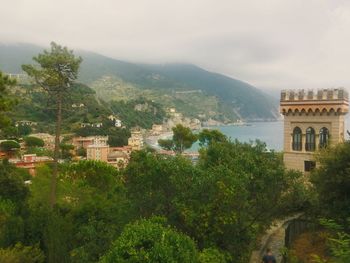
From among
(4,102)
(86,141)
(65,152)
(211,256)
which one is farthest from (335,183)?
(86,141)

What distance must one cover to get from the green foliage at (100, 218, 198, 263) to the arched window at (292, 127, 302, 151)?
14873 mm

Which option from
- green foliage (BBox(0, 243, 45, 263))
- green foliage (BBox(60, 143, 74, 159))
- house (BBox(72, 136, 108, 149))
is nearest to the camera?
green foliage (BBox(0, 243, 45, 263))

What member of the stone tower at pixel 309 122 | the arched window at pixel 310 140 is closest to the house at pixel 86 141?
the stone tower at pixel 309 122

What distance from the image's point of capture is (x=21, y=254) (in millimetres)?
11125

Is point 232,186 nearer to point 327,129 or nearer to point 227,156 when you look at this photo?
point 227,156

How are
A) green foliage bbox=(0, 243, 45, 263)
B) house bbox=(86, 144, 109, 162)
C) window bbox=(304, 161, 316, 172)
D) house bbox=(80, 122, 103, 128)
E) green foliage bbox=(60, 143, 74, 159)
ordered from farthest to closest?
house bbox=(80, 122, 103, 128) → house bbox=(86, 144, 109, 162) → green foliage bbox=(60, 143, 74, 159) → window bbox=(304, 161, 316, 172) → green foliage bbox=(0, 243, 45, 263)

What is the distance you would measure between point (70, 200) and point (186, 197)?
11.9m

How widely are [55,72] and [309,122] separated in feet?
44.4

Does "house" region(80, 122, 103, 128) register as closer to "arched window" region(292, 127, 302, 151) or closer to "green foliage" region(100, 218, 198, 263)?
"arched window" region(292, 127, 302, 151)

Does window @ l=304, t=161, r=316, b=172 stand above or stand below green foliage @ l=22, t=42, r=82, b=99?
below

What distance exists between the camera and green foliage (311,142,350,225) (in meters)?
12.7

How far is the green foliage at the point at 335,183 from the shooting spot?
41.6 ft

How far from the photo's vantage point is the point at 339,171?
12.9 m

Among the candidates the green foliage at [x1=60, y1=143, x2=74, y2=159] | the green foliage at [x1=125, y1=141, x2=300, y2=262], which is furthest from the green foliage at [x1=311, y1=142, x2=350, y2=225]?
the green foliage at [x1=60, y1=143, x2=74, y2=159]
